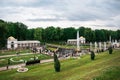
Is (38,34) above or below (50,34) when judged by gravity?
above

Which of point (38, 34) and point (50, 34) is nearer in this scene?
point (38, 34)

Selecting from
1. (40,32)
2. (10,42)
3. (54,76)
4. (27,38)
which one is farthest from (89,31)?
(54,76)

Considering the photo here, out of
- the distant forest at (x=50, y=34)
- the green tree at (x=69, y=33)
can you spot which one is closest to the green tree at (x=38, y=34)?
the distant forest at (x=50, y=34)

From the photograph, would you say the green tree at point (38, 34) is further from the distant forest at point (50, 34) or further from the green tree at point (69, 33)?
the green tree at point (69, 33)

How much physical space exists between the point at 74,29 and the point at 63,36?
14.8 meters

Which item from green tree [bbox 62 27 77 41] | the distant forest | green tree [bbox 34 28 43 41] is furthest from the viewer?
green tree [bbox 62 27 77 41]

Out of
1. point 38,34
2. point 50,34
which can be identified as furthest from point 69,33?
point 38,34

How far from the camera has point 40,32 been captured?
489ft

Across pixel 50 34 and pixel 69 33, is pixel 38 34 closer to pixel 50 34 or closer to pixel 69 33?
pixel 50 34

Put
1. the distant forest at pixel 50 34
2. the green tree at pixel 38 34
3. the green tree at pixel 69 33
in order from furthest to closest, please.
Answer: the green tree at pixel 69 33 → the green tree at pixel 38 34 → the distant forest at pixel 50 34

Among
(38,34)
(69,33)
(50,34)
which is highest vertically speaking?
(69,33)

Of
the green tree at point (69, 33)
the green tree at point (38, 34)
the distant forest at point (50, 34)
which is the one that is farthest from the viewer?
the green tree at point (69, 33)

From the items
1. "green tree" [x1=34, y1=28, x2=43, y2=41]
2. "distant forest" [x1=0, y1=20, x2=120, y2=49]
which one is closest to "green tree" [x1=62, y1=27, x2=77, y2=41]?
"distant forest" [x1=0, y1=20, x2=120, y2=49]

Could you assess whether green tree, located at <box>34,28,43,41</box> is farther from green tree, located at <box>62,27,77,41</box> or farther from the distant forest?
green tree, located at <box>62,27,77,41</box>
